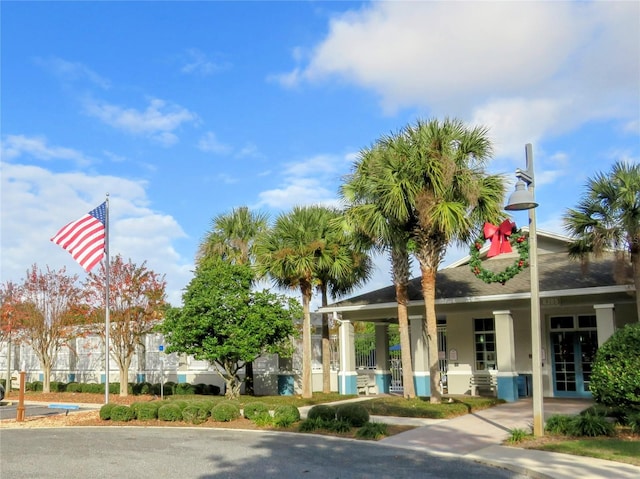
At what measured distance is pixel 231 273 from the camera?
22453 mm

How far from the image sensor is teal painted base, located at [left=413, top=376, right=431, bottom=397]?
70.1ft

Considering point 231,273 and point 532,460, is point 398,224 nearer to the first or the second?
point 231,273

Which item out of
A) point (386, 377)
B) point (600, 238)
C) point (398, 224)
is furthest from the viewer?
point (386, 377)

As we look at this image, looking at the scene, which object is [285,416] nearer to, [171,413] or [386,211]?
[171,413]

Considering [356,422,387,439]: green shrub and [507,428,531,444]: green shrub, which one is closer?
[507,428,531,444]: green shrub

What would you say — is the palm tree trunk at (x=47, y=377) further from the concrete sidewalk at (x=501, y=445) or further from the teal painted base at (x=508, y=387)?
the teal painted base at (x=508, y=387)

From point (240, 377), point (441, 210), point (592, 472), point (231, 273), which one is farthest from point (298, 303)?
point (592, 472)

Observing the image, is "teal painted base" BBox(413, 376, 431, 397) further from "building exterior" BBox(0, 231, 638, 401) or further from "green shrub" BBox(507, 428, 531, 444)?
"green shrub" BBox(507, 428, 531, 444)

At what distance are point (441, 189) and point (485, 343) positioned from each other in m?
7.96

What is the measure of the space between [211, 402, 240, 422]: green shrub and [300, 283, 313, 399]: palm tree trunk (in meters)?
5.34

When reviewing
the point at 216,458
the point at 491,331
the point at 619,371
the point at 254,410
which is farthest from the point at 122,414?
the point at 491,331

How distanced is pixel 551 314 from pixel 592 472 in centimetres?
1221

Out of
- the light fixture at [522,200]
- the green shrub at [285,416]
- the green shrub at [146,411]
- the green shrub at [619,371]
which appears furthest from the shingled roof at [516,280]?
the green shrub at [146,411]

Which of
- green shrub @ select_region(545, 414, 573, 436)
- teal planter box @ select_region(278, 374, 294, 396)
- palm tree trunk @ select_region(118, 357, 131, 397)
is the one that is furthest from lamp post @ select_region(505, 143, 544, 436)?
palm tree trunk @ select_region(118, 357, 131, 397)
